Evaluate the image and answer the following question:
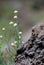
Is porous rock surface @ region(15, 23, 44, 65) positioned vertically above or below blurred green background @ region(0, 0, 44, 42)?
below

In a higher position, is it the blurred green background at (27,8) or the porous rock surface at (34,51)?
the blurred green background at (27,8)

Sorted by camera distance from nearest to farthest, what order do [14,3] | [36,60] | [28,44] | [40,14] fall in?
[36,60], [28,44], [40,14], [14,3]

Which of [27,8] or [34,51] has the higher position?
[27,8]

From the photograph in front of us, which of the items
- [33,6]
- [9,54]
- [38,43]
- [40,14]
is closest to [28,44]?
[38,43]

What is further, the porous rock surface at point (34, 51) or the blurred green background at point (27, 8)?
the blurred green background at point (27, 8)

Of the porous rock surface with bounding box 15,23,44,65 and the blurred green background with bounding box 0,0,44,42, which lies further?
the blurred green background with bounding box 0,0,44,42

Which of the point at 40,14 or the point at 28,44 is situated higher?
the point at 40,14

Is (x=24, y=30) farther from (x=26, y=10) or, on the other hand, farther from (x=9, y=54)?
(x=9, y=54)

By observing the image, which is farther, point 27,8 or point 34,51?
point 27,8
